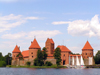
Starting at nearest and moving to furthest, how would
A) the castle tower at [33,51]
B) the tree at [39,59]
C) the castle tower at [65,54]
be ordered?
the tree at [39,59]
the castle tower at [33,51]
the castle tower at [65,54]

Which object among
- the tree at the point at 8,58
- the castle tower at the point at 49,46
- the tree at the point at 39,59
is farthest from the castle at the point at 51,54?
the tree at the point at 39,59

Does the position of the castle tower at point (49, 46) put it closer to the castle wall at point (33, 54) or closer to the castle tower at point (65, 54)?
the castle tower at point (65, 54)

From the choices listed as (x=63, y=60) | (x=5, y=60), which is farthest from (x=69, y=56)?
(x=5, y=60)

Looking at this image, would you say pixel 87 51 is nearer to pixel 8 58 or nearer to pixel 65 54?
pixel 65 54

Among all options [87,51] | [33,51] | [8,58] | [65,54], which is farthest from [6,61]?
[87,51]

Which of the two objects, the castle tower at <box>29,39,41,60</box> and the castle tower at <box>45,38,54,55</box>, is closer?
the castle tower at <box>29,39,41,60</box>

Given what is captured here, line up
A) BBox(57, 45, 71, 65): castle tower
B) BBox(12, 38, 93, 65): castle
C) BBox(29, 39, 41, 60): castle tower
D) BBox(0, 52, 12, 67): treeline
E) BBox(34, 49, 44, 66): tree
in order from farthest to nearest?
BBox(0, 52, 12, 67): treeline < BBox(57, 45, 71, 65): castle tower < BBox(12, 38, 93, 65): castle < BBox(29, 39, 41, 60): castle tower < BBox(34, 49, 44, 66): tree

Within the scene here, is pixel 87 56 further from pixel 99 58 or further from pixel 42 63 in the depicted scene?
pixel 42 63

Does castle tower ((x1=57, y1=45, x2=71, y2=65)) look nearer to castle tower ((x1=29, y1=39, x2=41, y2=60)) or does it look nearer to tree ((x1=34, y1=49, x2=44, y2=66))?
castle tower ((x1=29, y1=39, x2=41, y2=60))

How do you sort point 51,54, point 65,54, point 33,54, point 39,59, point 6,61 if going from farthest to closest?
point 6,61 < point 51,54 < point 65,54 < point 33,54 < point 39,59

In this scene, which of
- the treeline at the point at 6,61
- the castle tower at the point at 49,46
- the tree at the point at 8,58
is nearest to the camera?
the castle tower at the point at 49,46

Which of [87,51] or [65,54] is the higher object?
[87,51]

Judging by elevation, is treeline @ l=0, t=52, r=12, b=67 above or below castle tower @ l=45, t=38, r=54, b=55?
below

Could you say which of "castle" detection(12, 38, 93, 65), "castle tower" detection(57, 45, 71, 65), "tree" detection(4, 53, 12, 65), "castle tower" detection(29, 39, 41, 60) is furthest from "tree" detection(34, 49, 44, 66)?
"tree" detection(4, 53, 12, 65)
